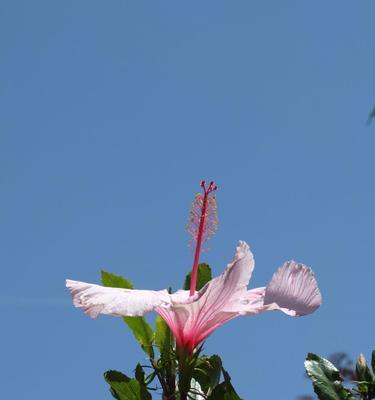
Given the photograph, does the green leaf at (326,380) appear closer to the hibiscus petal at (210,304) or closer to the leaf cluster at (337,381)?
the leaf cluster at (337,381)

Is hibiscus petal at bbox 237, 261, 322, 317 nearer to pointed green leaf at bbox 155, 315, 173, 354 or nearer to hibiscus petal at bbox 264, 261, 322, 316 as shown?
hibiscus petal at bbox 264, 261, 322, 316

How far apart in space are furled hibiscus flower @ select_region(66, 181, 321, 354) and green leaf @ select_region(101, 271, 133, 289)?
4.6 inches

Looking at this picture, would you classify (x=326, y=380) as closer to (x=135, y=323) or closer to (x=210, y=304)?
(x=210, y=304)

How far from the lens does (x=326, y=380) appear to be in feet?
6.07

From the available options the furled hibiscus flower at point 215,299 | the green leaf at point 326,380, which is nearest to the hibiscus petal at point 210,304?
the furled hibiscus flower at point 215,299

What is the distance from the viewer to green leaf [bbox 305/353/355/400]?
1.83m

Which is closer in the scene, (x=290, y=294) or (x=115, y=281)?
(x=290, y=294)

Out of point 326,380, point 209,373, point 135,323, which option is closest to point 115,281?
point 135,323

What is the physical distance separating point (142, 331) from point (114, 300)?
0.23m

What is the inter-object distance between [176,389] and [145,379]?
0.29 ft

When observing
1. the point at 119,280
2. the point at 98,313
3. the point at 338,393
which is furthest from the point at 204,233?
the point at 338,393

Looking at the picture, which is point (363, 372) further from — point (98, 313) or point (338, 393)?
point (98, 313)

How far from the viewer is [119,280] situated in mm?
2066

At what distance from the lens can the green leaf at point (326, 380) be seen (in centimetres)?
183
